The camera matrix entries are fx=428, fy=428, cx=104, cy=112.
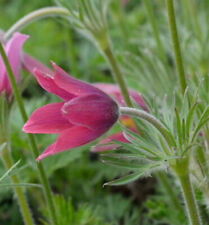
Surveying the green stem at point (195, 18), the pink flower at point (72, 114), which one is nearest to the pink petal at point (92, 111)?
the pink flower at point (72, 114)

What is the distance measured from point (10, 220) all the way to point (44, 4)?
1533 mm

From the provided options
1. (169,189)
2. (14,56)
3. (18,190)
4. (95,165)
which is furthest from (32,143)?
(95,165)

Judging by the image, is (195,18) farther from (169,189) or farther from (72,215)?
(72,215)

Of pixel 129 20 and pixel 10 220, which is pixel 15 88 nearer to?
pixel 10 220

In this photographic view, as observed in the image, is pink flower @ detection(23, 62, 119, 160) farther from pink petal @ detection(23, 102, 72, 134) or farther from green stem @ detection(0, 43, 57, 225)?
green stem @ detection(0, 43, 57, 225)

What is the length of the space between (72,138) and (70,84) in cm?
9

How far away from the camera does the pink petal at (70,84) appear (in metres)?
0.68

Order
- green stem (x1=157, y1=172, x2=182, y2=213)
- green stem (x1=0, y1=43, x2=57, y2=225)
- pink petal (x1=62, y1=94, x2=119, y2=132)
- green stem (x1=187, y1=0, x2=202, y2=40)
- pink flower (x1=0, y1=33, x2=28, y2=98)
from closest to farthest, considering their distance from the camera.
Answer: pink petal (x1=62, y1=94, x2=119, y2=132) < green stem (x1=0, y1=43, x2=57, y2=225) < pink flower (x1=0, y1=33, x2=28, y2=98) < green stem (x1=157, y1=172, x2=182, y2=213) < green stem (x1=187, y1=0, x2=202, y2=40)

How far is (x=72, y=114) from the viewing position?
65 centimetres

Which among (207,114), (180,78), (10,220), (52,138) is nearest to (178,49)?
(180,78)

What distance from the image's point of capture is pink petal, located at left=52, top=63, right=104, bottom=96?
677mm

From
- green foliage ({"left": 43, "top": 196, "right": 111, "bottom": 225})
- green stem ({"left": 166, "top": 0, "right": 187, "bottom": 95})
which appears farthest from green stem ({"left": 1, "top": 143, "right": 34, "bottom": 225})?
green stem ({"left": 166, "top": 0, "right": 187, "bottom": 95})

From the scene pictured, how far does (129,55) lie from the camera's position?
46.8 inches

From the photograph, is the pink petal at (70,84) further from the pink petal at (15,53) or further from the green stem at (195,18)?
the green stem at (195,18)
